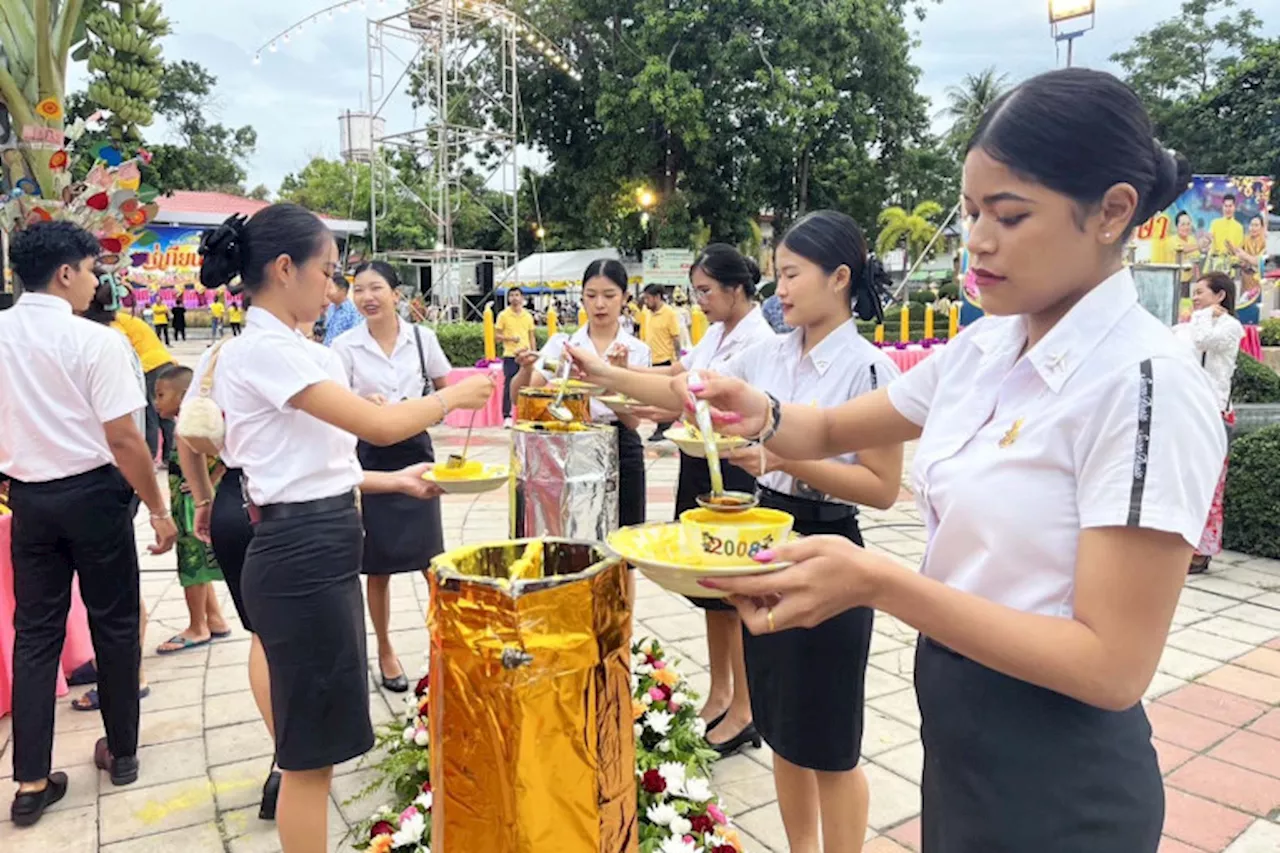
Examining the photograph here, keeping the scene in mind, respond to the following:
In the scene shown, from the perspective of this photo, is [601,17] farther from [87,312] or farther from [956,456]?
[956,456]

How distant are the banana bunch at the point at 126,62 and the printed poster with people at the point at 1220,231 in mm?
14381

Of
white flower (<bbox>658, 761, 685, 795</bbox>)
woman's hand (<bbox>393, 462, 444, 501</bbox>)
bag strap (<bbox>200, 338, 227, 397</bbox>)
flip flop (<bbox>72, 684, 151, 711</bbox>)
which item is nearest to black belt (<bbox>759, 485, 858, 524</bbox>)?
white flower (<bbox>658, 761, 685, 795</bbox>)

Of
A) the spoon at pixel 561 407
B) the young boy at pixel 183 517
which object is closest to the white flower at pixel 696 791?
the spoon at pixel 561 407

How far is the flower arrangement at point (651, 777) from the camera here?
6.86 ft

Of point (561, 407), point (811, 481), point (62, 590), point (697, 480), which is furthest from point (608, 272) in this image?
point (62, 590)

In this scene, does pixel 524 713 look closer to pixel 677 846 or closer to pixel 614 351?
pixel 677 846

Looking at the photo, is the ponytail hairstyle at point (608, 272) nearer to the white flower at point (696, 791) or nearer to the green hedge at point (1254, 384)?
the white flower at point (696, 791)

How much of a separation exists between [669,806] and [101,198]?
4.92 meters

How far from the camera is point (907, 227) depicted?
28.8 m

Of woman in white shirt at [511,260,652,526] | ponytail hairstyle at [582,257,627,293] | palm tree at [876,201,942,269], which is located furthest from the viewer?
palm tree at [876,201,942,269]

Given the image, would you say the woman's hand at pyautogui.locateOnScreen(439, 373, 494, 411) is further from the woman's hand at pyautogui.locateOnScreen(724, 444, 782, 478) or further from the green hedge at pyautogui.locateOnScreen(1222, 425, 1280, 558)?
the green hedge at pyautogui.locateOnScreen(1222, 425, 1280, 558)

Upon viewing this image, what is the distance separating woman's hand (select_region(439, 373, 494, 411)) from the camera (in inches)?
88.7

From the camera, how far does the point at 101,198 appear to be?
16.2 feet

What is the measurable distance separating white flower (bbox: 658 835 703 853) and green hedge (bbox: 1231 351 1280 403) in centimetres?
694
